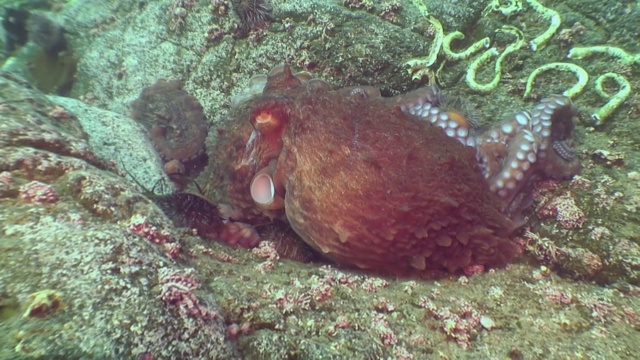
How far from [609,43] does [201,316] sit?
4.87m

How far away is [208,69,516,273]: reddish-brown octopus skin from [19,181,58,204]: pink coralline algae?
5.25 ft

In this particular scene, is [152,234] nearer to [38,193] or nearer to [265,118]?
[38,193]

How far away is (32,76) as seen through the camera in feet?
22.0

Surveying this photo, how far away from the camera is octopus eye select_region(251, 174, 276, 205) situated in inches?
129

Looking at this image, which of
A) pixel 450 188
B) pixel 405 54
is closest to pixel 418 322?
pixel 450 188

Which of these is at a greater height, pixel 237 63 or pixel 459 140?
pixel 237 63

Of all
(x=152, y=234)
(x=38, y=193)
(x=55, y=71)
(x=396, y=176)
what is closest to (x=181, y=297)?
(x=152, y=234)

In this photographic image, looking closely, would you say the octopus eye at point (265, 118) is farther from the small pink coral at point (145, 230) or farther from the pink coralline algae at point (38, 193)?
the pink coralline algae at point (38, 193)

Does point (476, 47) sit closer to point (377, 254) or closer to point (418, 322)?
point (377, 254)

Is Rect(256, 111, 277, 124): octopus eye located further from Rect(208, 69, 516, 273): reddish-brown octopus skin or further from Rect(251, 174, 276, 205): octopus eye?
Rect(251, 174, 276, 205): octopus eye

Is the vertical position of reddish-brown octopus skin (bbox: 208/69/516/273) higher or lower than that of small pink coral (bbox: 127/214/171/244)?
higher

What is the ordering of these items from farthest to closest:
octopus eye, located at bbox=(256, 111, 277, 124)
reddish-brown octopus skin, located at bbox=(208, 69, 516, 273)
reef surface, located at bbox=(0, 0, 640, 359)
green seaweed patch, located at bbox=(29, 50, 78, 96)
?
1. green seaweed patch, located at bbox=(29, 50, 78, 96)
2. octopus eye, located at bbox=(256, 111, 277, 124)
3. reddish-brown octopus skin, located at bbox=(208, 69, 516, 273)
4. reef surface, located at bbox=(0, 0, 640, 359)

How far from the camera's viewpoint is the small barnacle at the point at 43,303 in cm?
136

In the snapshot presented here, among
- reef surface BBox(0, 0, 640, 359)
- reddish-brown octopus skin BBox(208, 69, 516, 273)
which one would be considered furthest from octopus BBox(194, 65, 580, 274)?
reef surface BBox(0, 0, 640, 359)
